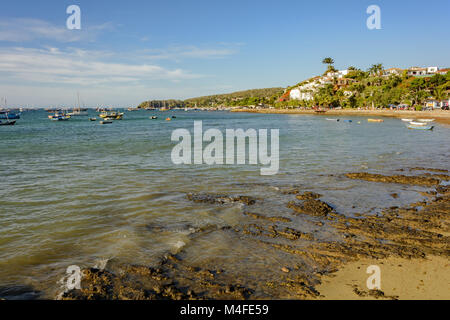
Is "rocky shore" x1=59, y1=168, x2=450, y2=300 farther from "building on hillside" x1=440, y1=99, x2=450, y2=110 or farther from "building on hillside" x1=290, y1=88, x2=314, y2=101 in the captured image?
"building on hillside" x1=290, y1=88, x2=314, y2=101

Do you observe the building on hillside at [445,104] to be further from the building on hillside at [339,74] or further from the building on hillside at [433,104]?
the building on hillside at [339,74]

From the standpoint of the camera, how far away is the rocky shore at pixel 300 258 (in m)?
5.83

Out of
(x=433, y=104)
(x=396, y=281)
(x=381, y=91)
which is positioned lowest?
(x=396, y=281)

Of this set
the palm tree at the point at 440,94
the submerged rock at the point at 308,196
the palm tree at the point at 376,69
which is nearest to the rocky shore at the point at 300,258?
the submerged rock at the point at 308,196

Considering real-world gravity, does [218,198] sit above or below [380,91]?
below

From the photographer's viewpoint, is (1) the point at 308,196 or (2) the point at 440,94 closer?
(1) the point at 308,196

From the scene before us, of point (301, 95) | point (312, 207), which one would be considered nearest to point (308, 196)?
Result: point (312, 207)

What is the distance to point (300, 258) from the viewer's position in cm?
711

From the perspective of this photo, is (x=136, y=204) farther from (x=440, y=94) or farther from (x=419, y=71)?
(x=419, y=71)

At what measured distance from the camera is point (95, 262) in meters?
7.16

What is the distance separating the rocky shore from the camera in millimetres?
5832

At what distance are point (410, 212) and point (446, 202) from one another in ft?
7.20
